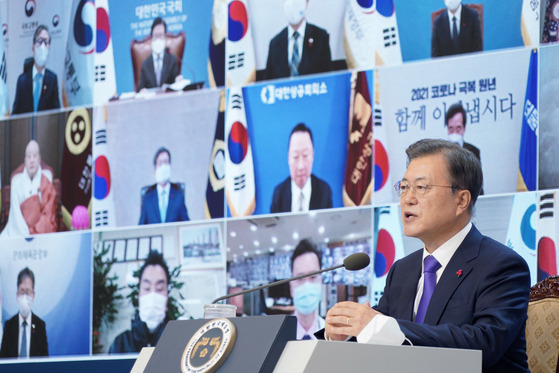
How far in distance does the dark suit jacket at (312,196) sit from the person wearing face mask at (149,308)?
0.76m

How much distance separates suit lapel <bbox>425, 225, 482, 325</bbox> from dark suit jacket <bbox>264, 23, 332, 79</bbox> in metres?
1.99

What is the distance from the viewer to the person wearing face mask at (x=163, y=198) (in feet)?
15.3

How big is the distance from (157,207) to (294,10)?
129cm

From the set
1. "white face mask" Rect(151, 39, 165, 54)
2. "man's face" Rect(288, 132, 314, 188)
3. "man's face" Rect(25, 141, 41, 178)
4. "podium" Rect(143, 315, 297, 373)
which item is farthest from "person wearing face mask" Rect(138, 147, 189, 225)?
"podium" Rect(143, 315, 297, 373)

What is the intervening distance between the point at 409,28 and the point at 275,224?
116 centimetres

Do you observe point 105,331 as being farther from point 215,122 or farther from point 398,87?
point 398,87

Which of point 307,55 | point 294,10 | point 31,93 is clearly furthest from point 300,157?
point 31,93

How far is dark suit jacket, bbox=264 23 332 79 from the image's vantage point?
4.33 m

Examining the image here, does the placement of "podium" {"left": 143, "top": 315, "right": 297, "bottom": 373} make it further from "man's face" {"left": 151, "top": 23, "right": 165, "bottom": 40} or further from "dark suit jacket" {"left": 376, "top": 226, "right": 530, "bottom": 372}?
"man's face" {"left": 151, "top": 23, "right": 165, "bottom": 40}

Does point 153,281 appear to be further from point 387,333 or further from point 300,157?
point 387,333

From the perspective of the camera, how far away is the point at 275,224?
4.34m

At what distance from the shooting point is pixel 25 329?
5008 millimetres

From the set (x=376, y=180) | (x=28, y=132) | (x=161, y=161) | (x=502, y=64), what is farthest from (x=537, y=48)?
(x=28, y=132)

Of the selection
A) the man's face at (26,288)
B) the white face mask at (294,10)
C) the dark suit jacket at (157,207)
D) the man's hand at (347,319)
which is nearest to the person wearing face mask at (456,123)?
the white face mask at (294,10)
